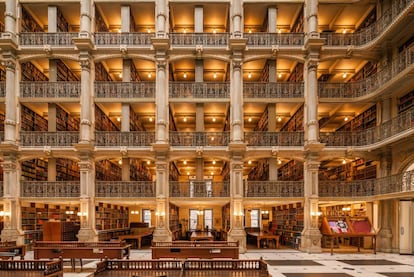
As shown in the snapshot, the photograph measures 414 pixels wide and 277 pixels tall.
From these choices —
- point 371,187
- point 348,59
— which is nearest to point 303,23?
point 348,59

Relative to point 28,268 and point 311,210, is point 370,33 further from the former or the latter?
point 28,268

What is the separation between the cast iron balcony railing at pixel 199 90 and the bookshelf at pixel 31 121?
7.19 m

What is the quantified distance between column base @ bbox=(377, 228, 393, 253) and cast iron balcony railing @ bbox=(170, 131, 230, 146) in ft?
26.4

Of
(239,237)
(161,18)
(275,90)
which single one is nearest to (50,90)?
(161,18)

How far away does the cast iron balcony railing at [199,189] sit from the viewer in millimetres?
17609

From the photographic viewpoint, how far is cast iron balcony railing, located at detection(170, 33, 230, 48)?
1817 cm

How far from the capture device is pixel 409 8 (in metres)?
13.8

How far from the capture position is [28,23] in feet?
62.4

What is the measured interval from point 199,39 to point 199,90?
2.45m

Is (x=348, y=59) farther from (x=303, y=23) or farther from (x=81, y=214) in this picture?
(x=81, y=214)

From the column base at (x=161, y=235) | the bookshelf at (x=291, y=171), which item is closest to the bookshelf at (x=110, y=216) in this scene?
the column base at (x=161, y=235)

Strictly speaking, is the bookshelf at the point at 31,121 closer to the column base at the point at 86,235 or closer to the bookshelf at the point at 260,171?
the column base at the point at 86,235

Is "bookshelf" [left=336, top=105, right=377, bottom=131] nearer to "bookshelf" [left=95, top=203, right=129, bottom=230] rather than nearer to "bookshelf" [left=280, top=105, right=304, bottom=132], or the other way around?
"bookshelf" [left=280, top=105, right=304, bottom=132]

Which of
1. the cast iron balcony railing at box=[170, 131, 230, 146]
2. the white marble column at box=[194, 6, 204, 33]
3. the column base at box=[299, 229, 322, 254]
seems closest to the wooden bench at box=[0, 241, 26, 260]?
the cast iron balcony railing at box=[170, 131, 230, 146]
